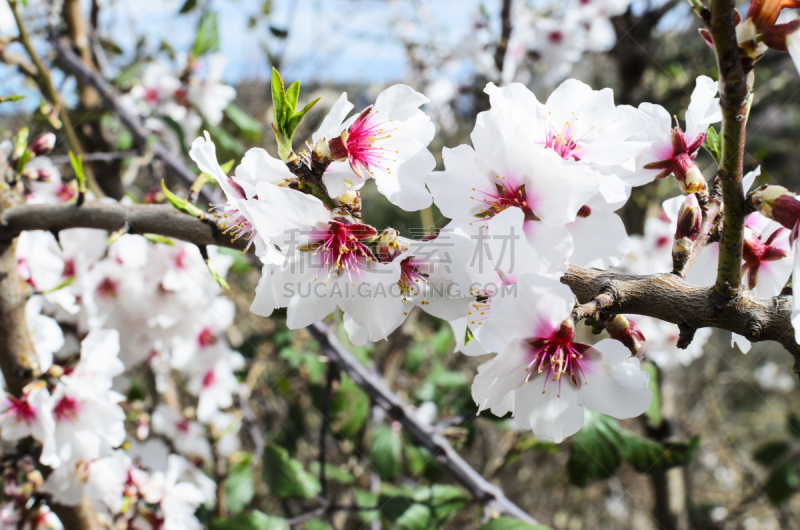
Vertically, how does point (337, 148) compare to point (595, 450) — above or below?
above

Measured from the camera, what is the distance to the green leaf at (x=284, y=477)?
1.42 meters

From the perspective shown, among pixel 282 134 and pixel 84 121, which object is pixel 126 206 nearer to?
pixel 282 134

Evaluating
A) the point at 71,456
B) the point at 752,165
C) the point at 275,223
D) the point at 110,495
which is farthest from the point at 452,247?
the point at 752,165

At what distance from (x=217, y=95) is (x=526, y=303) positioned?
5.70 feet

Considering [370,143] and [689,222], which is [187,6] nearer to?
[370,143]

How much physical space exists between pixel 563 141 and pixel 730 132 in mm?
275

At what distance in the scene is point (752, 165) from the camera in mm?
3115

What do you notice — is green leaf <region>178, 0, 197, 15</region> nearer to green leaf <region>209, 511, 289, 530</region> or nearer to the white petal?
green leaf <region>209, 511, 289, 530</region>

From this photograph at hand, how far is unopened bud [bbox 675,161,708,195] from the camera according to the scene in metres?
0.69

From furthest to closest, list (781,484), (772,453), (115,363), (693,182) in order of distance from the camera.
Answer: (772,453) < (781,484) < (115,363) < (693,182)

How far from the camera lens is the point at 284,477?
1.44 meters

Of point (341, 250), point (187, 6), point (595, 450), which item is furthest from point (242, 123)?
point (595, 450)

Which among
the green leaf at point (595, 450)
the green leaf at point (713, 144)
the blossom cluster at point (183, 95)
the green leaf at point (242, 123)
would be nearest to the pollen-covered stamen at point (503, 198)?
the green leaf at point (713, 144)

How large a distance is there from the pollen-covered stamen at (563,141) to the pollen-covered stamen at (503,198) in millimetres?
96
